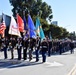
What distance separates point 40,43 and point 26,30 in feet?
4.67

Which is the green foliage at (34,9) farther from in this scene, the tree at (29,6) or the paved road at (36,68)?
the paved road at (36,68)

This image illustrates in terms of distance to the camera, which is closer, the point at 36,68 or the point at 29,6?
the point at 36,68

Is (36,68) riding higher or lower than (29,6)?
lower

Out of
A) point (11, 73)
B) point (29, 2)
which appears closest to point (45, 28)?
point (29, 2)

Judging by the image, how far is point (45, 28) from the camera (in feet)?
240

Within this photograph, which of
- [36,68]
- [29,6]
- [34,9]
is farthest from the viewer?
[34,9]

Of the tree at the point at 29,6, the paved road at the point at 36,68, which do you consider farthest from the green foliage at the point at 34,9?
the paved road at the point at 36,68

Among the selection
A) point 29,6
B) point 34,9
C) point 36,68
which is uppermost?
point 29,6

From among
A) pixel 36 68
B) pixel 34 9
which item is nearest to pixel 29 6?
pixel 34 9

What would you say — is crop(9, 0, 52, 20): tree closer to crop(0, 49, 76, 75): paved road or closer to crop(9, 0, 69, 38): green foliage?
crop(9, 0, 69, 38): green foliage

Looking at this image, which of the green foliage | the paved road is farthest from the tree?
the paved road

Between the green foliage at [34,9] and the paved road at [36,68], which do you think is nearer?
the paved road at [36,68]

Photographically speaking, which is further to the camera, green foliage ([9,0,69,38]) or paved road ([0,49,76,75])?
green foliage ([9,0,69,38])

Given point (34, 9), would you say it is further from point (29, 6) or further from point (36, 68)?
point (36, 68)
